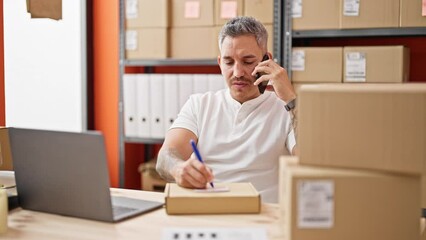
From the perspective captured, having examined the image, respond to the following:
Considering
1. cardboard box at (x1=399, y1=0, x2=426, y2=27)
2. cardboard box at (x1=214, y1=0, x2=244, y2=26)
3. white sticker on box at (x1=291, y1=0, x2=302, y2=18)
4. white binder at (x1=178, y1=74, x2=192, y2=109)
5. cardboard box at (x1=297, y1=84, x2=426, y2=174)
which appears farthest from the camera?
white binder at (x1=178, y1=74, x2=192, y2=109)

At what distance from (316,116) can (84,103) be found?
2.93 metres

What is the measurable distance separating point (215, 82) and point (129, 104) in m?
0.60

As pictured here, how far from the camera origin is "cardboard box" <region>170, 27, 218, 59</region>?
323cm

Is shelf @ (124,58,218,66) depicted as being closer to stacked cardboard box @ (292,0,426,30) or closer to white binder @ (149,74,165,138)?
white binder @ (149,74,165,138)

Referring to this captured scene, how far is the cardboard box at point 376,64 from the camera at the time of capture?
2822mm

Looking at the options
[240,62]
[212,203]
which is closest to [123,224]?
[212,203]

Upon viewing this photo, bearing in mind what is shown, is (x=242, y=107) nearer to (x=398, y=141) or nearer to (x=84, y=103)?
(x=398, y=141)

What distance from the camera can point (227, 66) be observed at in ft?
7.50

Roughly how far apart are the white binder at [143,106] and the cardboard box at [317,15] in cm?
96

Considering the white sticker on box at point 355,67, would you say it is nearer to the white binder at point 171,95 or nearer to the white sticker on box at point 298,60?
the white sticker on box at point 298,60

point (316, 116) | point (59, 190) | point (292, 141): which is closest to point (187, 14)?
point (292, 141)

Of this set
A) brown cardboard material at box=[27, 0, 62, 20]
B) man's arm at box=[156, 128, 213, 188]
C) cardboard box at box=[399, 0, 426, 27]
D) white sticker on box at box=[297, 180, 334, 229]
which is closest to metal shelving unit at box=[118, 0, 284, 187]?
cardboard box at box=[399, 0, 426, 27]

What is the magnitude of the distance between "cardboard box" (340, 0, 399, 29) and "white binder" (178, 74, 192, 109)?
91 centimetres

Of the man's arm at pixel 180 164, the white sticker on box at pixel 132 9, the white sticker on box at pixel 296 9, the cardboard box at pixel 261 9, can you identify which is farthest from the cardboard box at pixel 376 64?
the white sticker on box at pixel 132 9
